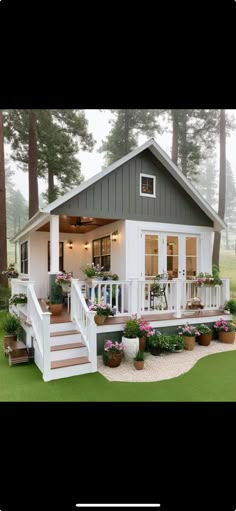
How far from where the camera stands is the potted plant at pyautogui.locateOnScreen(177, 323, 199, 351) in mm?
5887

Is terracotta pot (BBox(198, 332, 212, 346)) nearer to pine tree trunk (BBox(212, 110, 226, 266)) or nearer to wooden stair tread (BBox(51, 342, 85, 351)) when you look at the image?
wooden stair tread (BBox(51, 342, 85, 351))

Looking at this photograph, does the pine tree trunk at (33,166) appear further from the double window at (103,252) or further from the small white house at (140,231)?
the double window at (103,252)

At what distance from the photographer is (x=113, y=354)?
15.8 feet

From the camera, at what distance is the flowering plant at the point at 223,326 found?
254 inches

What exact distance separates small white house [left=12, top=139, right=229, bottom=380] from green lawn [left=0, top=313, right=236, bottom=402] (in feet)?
3.89

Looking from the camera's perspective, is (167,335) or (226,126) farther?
(226,126)

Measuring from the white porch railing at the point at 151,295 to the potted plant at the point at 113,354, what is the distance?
1.11 meters

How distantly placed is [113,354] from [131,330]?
2.11 feet

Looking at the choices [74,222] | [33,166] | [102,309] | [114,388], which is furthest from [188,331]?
[33,166]

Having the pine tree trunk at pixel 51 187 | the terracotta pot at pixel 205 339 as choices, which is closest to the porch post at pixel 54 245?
the terracotta pot at pixel 205 339
